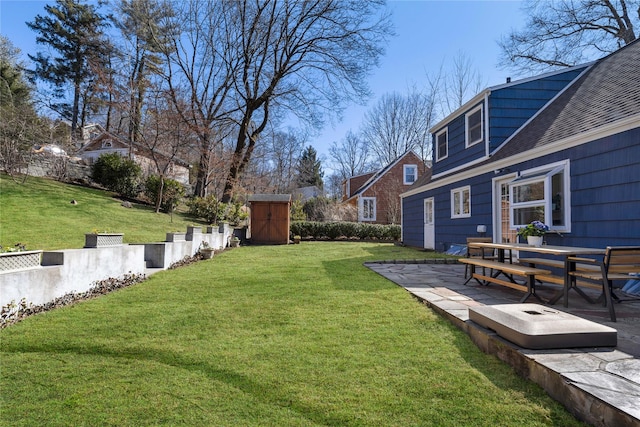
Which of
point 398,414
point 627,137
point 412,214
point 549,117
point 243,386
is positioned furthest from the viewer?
point 412,214

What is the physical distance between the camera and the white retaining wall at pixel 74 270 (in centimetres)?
352

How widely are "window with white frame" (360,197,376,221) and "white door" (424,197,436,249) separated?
35.1 feet

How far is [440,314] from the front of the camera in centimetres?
370

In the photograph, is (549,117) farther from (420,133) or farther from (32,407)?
(420,133)

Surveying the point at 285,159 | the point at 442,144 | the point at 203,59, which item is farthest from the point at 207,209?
the point at 285,159

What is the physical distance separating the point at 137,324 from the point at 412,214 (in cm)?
1194

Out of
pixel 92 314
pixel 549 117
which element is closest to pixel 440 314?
pixel 92 314

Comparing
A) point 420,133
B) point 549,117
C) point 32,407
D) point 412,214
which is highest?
point 420,133

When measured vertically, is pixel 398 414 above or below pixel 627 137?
below

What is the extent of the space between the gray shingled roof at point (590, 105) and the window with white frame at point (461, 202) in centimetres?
155

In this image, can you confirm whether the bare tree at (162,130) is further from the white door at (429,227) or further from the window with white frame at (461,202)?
the window with white frame at (461,202)

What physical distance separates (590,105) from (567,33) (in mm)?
12054

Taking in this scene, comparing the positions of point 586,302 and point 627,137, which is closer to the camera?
point 586,302

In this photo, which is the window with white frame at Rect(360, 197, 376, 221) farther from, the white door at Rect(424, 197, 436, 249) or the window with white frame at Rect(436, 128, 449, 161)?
the window with white frame at Rect(436, 128, 449, 161)
